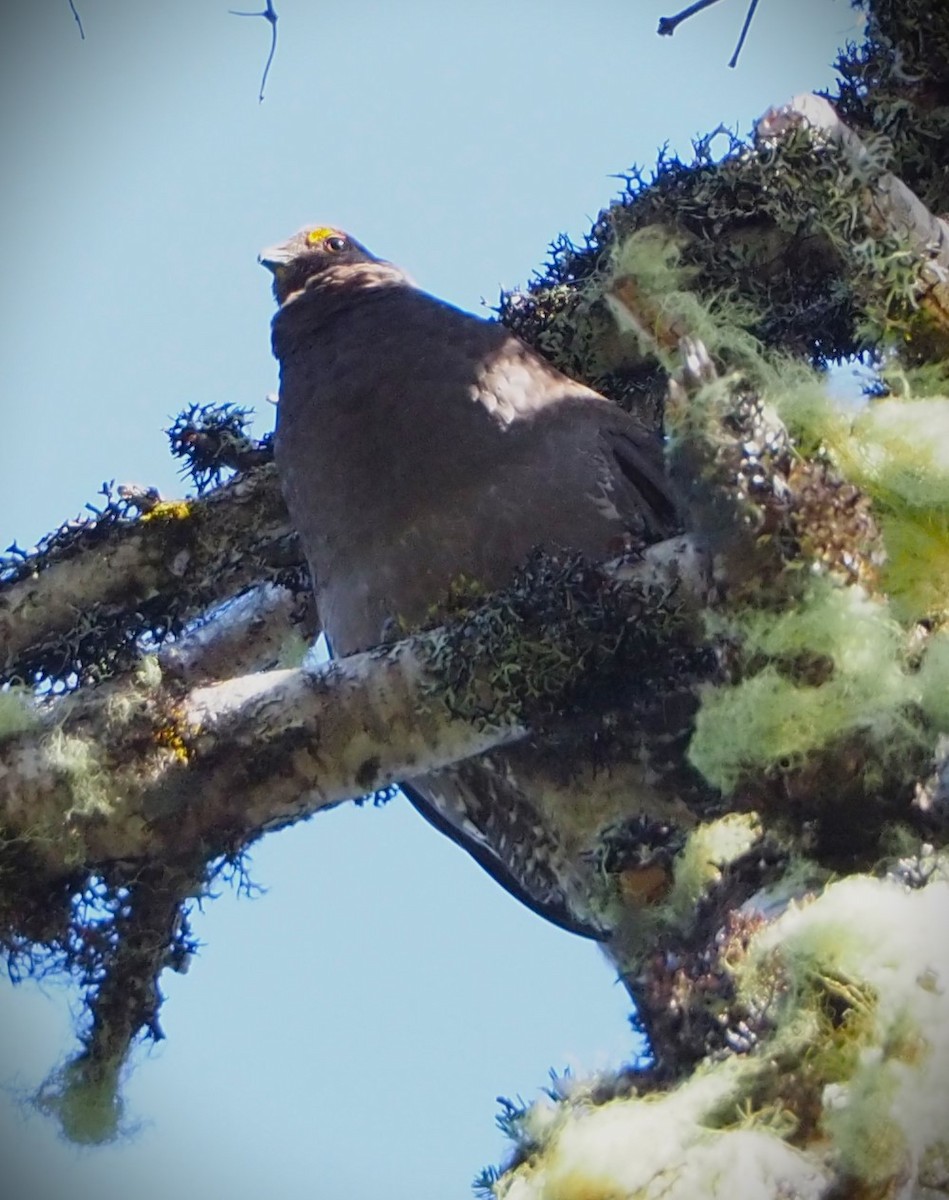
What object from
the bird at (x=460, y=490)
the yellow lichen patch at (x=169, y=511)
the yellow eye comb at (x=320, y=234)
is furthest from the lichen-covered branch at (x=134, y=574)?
the yellow eye comb at (x=320, y=234)

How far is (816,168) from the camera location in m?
2.41

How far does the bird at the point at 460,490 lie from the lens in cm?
321

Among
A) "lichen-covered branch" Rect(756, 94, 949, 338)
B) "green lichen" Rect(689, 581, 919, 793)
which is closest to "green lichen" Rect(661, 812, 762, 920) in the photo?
"green lichen" Rect(689, 581, 919, 793)

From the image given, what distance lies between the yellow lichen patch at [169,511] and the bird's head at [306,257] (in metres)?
1.05

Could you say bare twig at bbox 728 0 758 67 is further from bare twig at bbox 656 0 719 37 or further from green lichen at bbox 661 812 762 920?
green lichen at bbox 661 812 762 920

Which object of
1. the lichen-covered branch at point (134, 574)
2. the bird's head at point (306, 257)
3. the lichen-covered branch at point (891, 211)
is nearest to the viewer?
the lichen-covered branch at point (891, 211)

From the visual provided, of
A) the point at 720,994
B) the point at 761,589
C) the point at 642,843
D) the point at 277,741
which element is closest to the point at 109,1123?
the point at 277,741

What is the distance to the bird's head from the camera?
14.5 ft

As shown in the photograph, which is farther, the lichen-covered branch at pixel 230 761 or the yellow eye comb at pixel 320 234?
the yellow eye comb at pixel 320 234

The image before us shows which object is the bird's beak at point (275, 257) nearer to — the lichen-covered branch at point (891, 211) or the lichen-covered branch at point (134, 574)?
the lichen-covered branch at point (134, 574)

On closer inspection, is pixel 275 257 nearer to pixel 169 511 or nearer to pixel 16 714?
pixel 169 511

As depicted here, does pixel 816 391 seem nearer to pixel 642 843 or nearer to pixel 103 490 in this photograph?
pixel 642 843

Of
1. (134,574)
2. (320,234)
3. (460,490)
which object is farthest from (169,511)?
(320,234)

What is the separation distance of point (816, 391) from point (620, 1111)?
3.55 ft
